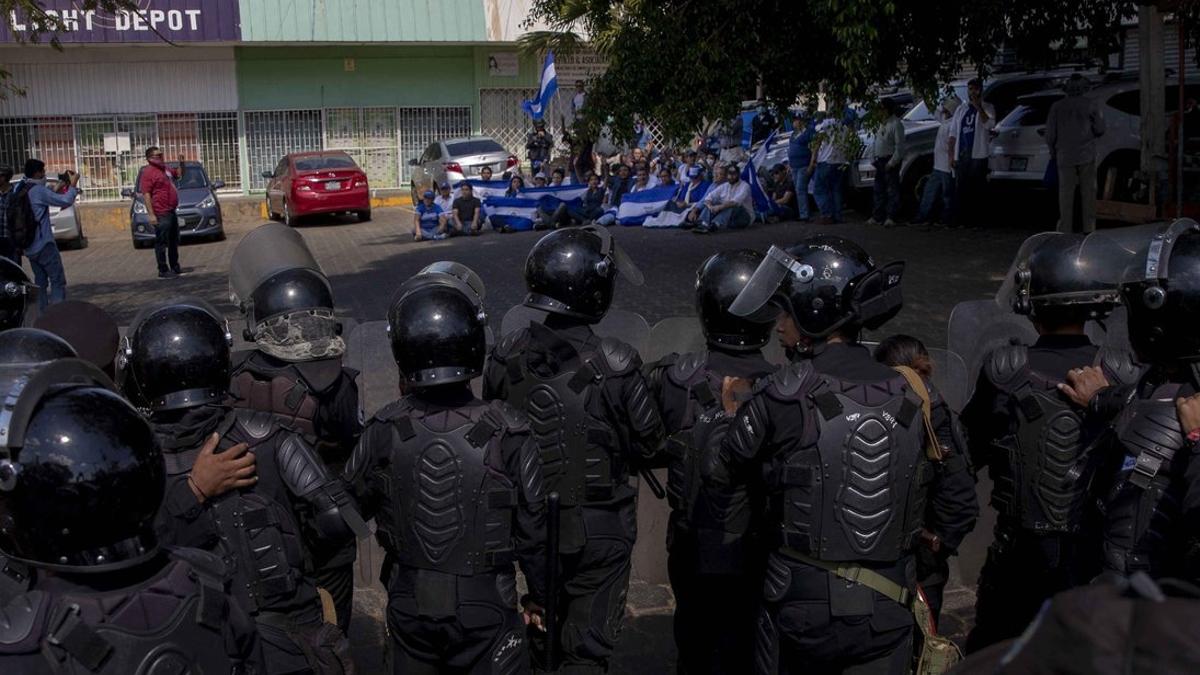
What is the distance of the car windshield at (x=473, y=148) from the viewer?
2550cm

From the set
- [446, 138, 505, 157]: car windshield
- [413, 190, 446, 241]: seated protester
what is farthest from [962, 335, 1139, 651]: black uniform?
[446, 138, 505, 157]: car windshield

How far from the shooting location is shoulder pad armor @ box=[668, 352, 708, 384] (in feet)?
16.3

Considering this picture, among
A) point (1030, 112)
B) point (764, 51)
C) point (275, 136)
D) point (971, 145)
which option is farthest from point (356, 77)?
point (764, 51)

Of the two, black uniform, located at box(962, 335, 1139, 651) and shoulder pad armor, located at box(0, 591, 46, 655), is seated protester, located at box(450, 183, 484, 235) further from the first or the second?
shoulder pad armor, located at box(0, 591, 46, 655)

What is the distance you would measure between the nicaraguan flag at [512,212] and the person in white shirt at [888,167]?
5854 mm

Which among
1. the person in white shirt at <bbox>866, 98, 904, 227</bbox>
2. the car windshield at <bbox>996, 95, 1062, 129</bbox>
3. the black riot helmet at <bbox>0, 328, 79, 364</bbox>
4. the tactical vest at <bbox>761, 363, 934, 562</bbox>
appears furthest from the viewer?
the person in white shirt at <bbox>866, 98, 904, 227</bbox>

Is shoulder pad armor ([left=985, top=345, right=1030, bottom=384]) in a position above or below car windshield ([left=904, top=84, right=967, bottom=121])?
below

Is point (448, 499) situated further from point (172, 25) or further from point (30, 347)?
point (172, 25)

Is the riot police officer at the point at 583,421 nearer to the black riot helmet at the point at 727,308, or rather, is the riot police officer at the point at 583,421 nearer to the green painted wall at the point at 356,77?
the black riot helmet at the point at 727,308

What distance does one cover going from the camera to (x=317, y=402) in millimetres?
4754

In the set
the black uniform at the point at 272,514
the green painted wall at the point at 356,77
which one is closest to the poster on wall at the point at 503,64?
the green painted wall at the point at 356,77

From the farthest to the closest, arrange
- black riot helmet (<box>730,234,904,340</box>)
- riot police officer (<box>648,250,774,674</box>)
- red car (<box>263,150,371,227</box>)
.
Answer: red car (<box>263,150,371,227</box>), riot police officer (<box>648,250,774,674</box>), black riot helmet (<box>730,234,904,340</box>)

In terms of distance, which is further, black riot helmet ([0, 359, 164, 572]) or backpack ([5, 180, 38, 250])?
backpack ([5, 180, 38, 250])

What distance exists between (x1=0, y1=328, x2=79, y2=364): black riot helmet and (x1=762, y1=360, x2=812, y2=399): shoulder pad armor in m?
2.28
